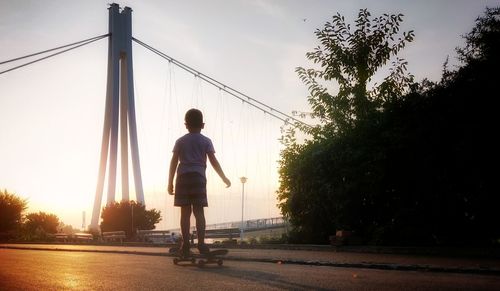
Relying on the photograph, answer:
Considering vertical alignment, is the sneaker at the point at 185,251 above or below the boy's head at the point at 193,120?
below

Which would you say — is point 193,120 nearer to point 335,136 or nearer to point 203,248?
point 203,248

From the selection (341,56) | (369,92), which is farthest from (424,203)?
(341,56)

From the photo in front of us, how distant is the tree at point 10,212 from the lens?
84.6ft

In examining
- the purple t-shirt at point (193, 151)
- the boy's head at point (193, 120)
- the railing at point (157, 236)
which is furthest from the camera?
the railing at point (157, 236)

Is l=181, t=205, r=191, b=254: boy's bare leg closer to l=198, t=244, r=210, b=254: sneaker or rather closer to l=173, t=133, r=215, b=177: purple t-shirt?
l=198, t=244, r=210, b=254: sneaker

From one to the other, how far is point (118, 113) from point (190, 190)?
30.0m

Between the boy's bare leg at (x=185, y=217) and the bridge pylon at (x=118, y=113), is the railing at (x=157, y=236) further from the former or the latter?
the boy's bare leg at (x=185, y=217)

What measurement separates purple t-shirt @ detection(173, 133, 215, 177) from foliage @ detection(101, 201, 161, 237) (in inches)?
965

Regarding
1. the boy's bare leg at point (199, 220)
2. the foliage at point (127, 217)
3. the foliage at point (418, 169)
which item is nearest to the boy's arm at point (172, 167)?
the boy's bare leg at point (199, 220)

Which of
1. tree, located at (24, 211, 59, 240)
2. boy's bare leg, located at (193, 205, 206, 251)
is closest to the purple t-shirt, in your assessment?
boy's bare leg, located at (193, 205, 206, 251)

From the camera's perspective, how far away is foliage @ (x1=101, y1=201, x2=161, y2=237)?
97.3 feet

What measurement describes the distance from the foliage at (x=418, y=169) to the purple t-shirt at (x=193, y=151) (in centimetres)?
514

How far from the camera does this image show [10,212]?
26.2 meters

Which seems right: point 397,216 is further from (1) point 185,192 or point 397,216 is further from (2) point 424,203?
(1) point 185,192
